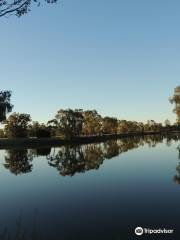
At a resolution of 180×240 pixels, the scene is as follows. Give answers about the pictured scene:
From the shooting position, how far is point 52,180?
34219 mm

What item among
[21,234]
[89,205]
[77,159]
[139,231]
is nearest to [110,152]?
[77,159]

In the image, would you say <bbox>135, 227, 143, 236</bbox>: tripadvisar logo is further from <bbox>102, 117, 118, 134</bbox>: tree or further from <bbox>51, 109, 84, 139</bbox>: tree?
<bbox>102, 117, 118, 134</bbox>: tree

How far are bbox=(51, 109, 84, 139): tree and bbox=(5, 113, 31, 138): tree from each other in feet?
34.5

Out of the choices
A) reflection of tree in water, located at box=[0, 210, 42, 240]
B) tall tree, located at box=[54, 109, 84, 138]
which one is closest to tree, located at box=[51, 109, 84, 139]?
tall tree, located at box=[54, 109, 84, 138]

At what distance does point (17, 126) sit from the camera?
112 metres

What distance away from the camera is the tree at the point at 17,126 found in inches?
4374

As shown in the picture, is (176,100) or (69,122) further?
(69,122)

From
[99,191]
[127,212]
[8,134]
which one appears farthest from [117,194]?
[8,134]

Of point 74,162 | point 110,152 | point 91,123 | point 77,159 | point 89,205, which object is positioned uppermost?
point 91,123

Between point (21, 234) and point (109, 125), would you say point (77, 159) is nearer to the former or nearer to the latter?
point (21, 234)

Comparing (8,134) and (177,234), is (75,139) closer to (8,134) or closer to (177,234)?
(8,134)

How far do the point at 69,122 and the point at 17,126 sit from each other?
Result: 17802 millimetres

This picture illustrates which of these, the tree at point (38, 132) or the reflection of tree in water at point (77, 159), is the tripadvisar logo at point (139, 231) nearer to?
the reflection of tree in water at point (77, 159)
